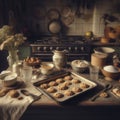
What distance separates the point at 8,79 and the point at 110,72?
0.97 metres

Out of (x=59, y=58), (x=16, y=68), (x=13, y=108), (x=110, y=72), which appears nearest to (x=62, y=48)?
(x=59, y=58)

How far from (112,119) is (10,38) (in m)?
1.22

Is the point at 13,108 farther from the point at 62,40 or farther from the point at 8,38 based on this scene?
the point at 62,40

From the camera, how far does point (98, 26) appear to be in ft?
13.4

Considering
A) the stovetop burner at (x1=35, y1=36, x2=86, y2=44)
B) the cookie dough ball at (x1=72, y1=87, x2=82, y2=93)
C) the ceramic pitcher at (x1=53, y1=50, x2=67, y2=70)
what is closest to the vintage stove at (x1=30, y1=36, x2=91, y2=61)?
the stovetop burner at (x1=35, y1=36, x2=86, y2=44)

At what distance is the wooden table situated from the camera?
1.64 m

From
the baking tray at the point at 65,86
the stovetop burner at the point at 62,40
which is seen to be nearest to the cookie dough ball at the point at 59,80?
the baking tray at the point at 65,86

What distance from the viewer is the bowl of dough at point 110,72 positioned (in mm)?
2014

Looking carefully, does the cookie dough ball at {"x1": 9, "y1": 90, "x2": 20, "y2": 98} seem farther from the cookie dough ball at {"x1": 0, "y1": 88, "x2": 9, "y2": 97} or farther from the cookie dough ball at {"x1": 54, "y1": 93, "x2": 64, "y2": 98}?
the cookie dough ball at {"x1": 54, "y1": 93, "x2": 64, "y2": 98}

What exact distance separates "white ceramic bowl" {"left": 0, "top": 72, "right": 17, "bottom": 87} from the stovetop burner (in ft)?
5.73

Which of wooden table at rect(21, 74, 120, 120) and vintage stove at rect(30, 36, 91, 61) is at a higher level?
vintage stove at rect(30, 36, 91, 61)

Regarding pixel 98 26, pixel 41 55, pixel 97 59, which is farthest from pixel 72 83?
pixel 98 26

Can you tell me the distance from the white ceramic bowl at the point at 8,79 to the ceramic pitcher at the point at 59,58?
48 centimetres

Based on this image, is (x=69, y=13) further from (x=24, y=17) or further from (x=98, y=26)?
(x=24, y=17)
